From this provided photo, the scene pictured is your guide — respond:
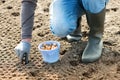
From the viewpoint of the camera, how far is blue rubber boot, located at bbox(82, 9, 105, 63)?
92.8 inches

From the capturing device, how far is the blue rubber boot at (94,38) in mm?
2356

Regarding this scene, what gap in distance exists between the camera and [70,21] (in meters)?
2.43

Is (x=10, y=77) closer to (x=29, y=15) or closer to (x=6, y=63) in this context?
(x=6, y=63)

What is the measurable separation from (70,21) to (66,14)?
0.19 ft

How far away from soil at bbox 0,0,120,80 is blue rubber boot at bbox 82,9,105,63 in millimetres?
44

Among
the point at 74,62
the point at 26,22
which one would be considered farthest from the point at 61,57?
the point at 26,22

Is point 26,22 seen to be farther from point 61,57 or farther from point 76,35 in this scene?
point 76,35

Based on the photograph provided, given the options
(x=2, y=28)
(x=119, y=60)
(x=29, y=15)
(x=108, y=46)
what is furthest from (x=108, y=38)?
(x=2, y=28)

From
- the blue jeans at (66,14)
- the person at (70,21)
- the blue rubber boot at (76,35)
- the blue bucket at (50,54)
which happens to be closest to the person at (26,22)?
the person at (70,21)

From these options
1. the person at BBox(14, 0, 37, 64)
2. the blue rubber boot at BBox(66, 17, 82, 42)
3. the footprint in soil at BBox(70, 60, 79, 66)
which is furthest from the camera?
the blue rubber boot at BBox(66, 17, 82, 42)

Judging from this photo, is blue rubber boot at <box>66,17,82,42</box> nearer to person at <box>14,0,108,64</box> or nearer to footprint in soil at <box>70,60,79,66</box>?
person at <box>14,0,108,64</box>

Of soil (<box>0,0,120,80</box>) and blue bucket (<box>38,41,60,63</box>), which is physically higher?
blue bucket (<box>38,41,60,63</box>)

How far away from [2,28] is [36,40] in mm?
373

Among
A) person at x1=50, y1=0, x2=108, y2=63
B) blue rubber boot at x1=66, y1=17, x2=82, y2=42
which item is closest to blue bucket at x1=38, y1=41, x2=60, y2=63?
person at x1=50, y1=0, x2=108, y2=63
